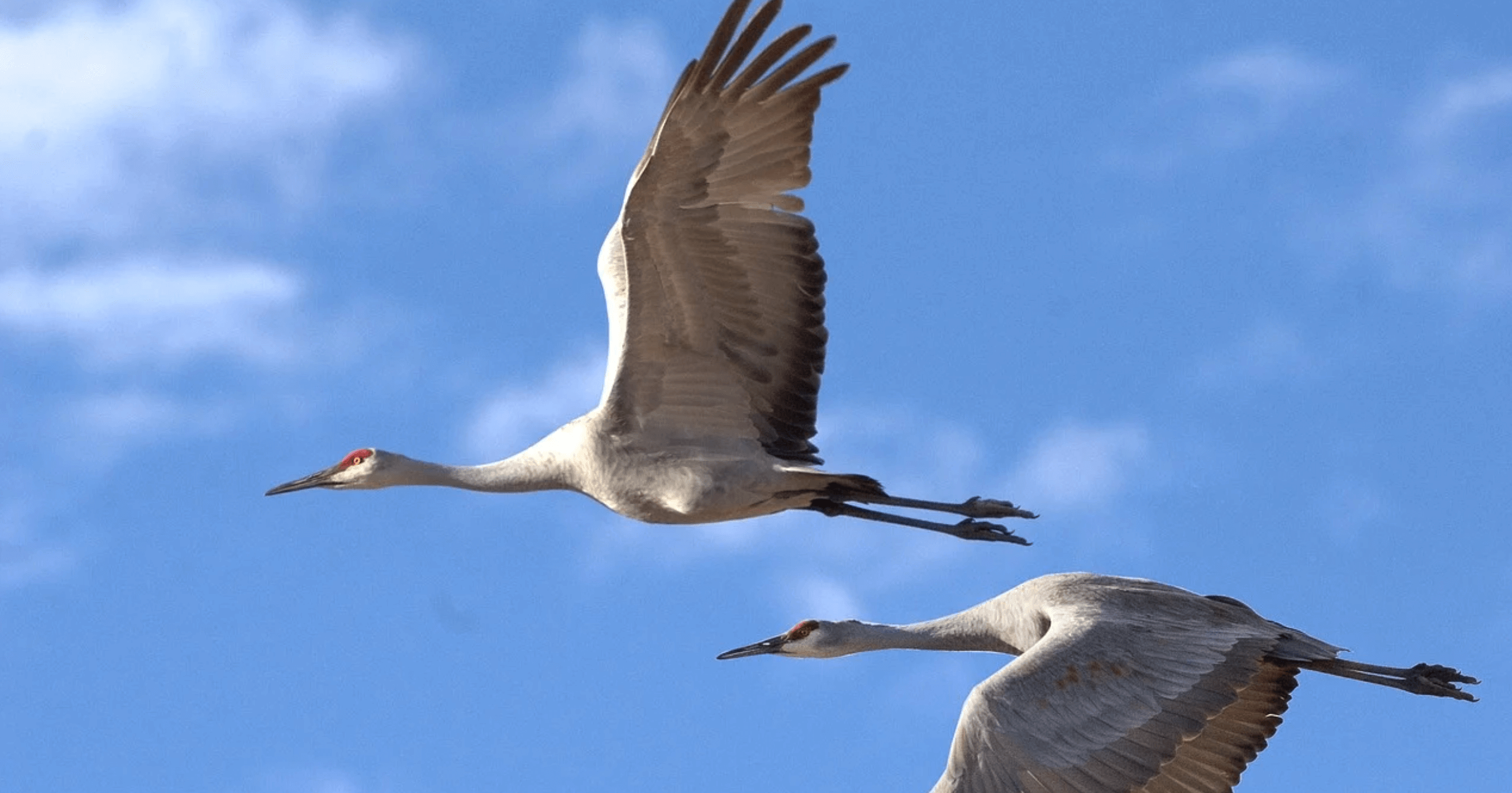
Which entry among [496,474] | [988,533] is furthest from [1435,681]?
[496,474]

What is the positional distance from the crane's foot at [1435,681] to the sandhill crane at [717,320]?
3.11 meters

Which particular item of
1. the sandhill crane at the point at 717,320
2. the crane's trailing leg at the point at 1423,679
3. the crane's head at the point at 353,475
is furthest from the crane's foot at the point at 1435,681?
the crane's head at the point at 353,475

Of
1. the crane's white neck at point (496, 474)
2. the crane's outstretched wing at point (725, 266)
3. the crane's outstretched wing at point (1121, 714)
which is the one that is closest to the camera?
the crane's outstretched wing at point (1121, 714)

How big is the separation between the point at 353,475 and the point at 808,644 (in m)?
2.90

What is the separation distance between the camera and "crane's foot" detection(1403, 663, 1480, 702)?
1495 cm

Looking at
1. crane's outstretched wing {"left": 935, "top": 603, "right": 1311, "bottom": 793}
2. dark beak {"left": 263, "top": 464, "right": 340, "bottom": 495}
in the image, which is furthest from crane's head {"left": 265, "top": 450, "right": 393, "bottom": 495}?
crane's outstretched wing {"left": 935, "top": 603, "right": 1311, "bottom": 793}

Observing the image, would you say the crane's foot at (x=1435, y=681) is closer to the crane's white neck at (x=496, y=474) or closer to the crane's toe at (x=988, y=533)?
the crane's toe at (x=988, y=533)

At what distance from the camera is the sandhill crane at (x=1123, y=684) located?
12.4 m

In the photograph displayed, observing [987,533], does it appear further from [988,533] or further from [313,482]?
[313,482]

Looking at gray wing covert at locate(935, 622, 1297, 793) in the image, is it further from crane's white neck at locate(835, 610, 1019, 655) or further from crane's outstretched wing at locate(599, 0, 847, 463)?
crane's outstretched wing at locate(599, 0, 847, 463)

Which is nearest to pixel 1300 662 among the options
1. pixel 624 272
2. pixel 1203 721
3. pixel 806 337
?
pixel 1203 721

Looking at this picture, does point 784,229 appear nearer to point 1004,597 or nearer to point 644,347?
point 644,347

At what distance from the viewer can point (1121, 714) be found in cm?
1270

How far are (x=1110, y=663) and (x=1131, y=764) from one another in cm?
60
